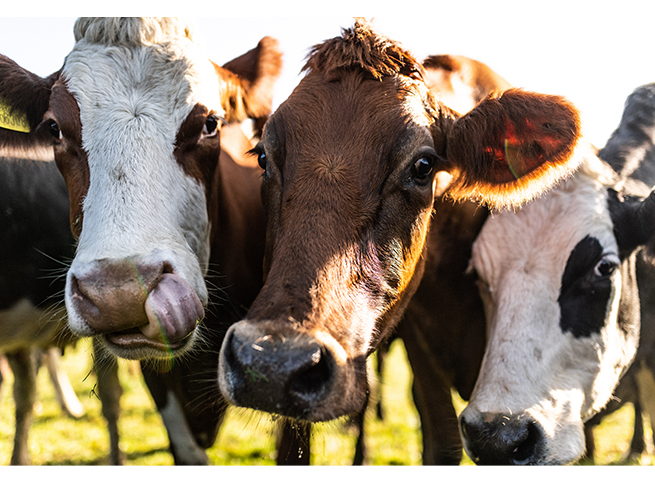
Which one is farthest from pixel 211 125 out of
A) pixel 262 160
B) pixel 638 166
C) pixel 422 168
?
pixel 638 166

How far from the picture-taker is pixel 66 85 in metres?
2.26

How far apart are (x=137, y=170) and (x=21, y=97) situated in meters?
0.86

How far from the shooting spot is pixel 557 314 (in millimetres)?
2254

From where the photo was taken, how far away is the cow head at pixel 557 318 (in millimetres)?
2092

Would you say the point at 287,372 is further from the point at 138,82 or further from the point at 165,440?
the point at 165,440

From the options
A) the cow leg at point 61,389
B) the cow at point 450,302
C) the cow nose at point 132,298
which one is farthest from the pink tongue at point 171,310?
the cow leg at point 61,389

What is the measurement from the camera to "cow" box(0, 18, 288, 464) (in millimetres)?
1864

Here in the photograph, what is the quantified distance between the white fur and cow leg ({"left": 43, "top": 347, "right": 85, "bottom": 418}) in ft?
15.9

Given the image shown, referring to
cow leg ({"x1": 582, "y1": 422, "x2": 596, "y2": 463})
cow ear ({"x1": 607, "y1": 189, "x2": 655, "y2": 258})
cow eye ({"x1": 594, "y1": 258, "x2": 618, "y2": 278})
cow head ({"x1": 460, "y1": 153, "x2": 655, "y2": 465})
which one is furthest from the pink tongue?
cow leg ({"x1": 582, "y1": 422, "x2": 596, "y2": 463})

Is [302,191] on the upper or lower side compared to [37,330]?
upper

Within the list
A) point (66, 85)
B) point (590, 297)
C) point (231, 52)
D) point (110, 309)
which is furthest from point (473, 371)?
point (66, 85)

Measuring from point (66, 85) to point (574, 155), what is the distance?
7.12 ft

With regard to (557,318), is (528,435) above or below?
below

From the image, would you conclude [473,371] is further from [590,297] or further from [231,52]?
[231,52]
